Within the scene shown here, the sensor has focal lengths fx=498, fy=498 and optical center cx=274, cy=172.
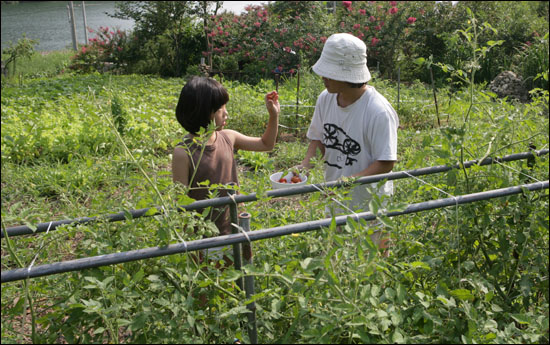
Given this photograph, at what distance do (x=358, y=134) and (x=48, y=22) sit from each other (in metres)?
31.5

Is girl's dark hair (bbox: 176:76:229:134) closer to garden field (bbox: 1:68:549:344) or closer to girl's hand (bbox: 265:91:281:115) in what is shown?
girl's hand (bbox: 265:91:281:115)

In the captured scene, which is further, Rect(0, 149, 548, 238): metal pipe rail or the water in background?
the water in background

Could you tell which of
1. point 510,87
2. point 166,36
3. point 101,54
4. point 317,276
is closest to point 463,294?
point 317,276

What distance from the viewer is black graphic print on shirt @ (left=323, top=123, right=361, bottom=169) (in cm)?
223

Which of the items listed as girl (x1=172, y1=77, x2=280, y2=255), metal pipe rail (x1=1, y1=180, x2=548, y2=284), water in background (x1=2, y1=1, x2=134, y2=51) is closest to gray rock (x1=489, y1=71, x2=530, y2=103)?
girl (x1=172, y1=77, x2=280, y2=255)

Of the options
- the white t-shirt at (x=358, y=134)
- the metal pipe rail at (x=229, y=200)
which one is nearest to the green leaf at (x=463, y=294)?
the metal pipe rail at (x=229, y=200)

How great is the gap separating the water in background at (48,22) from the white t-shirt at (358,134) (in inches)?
698

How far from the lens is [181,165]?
2029 millimetres

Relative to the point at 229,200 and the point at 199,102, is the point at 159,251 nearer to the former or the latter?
the point at 229,200

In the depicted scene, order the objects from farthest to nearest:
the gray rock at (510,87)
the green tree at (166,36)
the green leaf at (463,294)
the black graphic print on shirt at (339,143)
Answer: the green tree at (166,36), the gray rock at (510,87), the black graphic print on shirt at (339,143), the green leaf at (463,294)

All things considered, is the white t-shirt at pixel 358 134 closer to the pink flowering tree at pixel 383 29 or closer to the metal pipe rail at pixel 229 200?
the metal pipe rail at pixel 229 200

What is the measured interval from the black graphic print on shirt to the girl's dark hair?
52 cm

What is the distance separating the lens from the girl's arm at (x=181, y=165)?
2016mm

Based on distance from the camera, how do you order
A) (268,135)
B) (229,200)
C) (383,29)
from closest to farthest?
(229,200)
(268,135)
(383,29)
